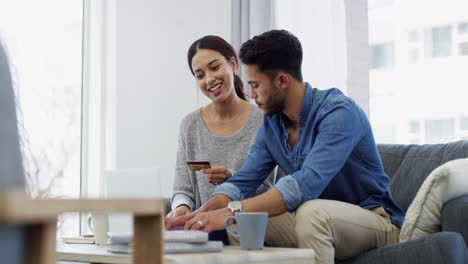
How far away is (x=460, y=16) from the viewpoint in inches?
141

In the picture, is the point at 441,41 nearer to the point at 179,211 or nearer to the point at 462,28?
the point at 462,28

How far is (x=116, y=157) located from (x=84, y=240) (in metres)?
2.07

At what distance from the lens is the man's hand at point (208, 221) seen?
1.89 m

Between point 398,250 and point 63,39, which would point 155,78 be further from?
point 398,250

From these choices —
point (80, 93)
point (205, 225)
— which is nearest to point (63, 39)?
point (80, 93)

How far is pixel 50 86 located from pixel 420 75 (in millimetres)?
2282

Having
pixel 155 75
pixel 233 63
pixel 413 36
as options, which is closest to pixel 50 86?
pixel 155 75

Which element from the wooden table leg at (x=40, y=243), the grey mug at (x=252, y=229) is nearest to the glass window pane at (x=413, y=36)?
the grey mug at (x=252, y=229)

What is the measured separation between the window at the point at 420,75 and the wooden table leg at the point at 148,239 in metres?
2.83

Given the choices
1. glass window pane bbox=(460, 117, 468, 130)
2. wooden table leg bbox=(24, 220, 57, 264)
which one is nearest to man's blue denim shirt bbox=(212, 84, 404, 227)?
wooden table leg bbox=(24, 220, 57, 264)

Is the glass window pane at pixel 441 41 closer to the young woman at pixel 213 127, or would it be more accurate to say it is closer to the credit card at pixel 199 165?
the young woman at pixel 213 127

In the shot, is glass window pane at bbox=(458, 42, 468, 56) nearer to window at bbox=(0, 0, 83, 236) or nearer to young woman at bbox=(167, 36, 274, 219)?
young woman at bbox=(167, 36, 274, 219)

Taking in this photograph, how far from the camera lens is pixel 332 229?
1.95 metres

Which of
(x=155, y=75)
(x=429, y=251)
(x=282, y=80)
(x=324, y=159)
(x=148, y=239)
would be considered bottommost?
(x=429, y=251)
